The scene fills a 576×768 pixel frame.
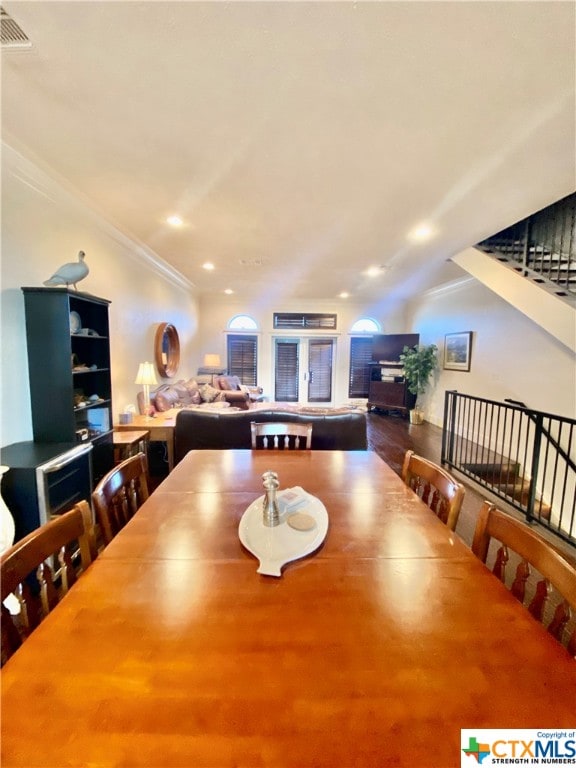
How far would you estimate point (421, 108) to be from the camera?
171cm

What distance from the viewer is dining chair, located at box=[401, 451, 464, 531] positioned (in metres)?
1.23

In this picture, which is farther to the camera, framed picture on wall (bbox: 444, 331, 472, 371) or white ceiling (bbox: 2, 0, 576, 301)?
Result: framed picture on wall (bbox: 444, 331, 472, 371)

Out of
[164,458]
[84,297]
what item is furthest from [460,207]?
[164,458]

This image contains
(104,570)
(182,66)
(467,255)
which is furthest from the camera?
(467,255)

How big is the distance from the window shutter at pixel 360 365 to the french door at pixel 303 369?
1.74ft

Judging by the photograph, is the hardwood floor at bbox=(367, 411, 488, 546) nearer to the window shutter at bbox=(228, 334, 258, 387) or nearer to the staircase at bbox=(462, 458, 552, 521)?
the staircase at bbox=(462, 458, 552, 521)

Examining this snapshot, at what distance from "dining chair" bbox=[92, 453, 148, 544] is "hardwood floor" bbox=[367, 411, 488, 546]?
2471 millimetres

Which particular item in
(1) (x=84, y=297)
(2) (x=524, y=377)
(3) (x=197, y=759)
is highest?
(1) (x=84, y=297)

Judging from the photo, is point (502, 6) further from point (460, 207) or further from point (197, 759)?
point (197, 759)

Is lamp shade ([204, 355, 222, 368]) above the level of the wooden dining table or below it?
above

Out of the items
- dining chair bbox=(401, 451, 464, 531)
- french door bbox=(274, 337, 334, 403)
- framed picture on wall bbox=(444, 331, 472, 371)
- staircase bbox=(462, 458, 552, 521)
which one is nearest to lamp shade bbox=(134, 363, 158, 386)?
dining chair bbox=(401, 451, 464, 531)

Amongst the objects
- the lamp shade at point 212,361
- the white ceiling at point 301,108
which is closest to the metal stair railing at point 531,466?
the white ceiling at point 301,108

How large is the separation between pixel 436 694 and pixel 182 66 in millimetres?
2405

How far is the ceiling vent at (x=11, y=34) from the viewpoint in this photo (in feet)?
4.25
